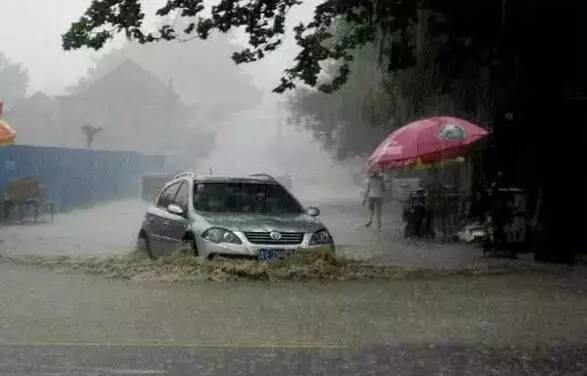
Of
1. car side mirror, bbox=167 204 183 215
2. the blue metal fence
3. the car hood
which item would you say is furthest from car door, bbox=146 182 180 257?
the blue metal fence

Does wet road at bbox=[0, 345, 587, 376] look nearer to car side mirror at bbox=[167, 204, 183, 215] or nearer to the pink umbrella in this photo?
car side mirror at bbox=[167, 204, 183, 215]

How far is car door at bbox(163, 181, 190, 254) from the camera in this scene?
424 inches

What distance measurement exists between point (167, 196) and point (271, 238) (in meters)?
2.91

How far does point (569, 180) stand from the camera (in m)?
12.4

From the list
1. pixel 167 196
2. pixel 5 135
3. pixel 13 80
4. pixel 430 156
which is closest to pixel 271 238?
pixel 167 196

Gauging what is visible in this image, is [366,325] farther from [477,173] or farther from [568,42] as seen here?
[477,173]

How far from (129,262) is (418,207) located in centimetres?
861

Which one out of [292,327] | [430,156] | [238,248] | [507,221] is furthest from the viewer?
[430,156]

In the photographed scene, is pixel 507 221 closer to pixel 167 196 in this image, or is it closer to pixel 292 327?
pixel 167 196

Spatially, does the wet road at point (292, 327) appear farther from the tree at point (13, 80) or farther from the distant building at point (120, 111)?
the tree at point (13, 80)

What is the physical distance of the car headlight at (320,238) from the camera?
10258mm

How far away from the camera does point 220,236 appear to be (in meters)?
10.0

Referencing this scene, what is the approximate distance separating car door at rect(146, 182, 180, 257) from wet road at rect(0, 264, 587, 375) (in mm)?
1405

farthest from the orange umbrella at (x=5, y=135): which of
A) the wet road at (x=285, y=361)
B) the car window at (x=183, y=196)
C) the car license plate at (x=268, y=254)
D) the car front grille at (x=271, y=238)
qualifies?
the wet road at (x=285, y=361)
